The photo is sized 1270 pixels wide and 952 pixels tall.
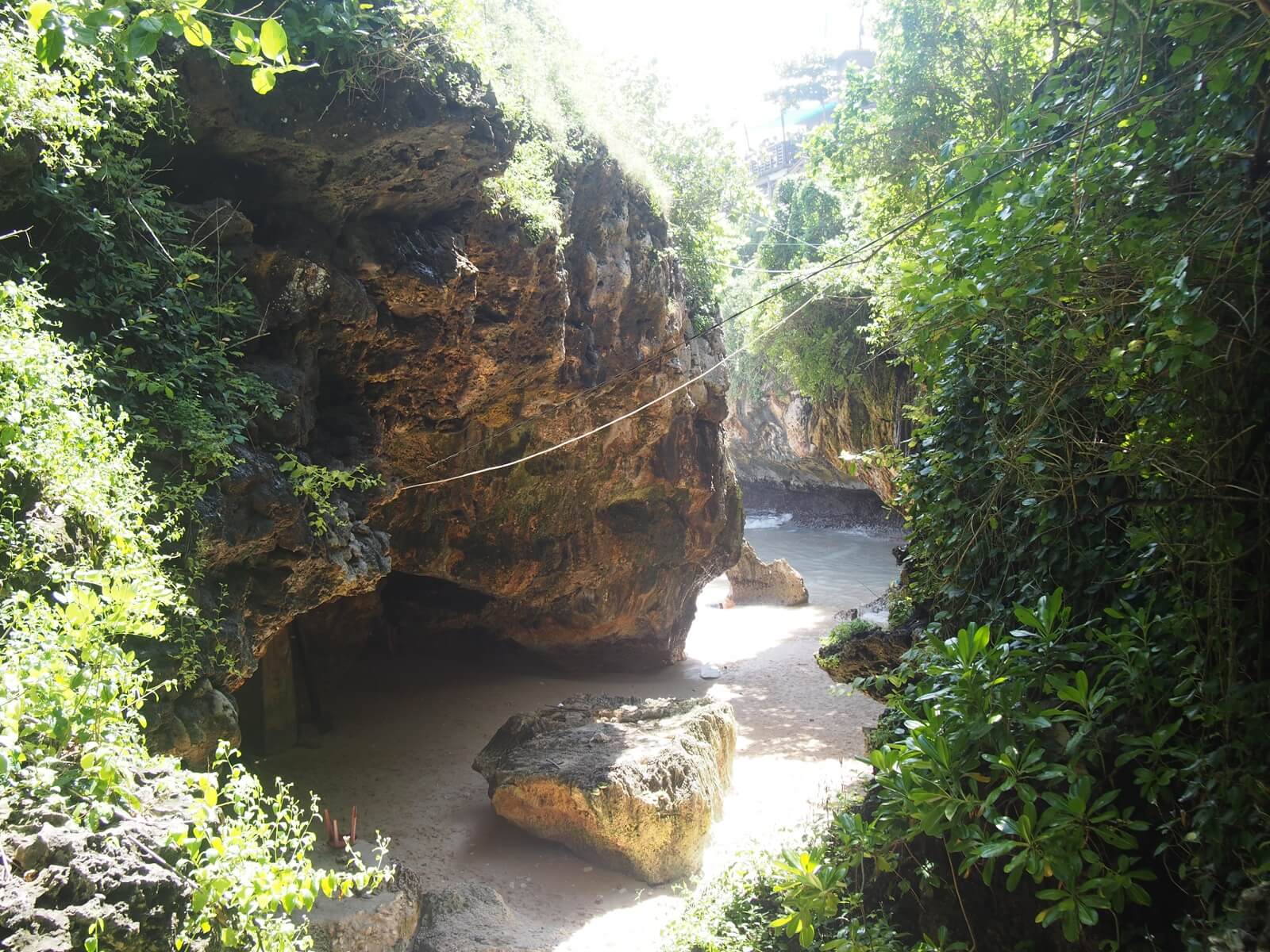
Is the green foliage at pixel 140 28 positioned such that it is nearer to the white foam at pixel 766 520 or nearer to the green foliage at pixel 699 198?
the green foliage at pixel 699 198

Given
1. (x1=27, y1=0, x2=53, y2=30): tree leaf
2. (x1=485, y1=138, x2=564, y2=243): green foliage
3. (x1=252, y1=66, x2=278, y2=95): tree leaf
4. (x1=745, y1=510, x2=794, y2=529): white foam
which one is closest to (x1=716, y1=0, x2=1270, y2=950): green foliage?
(x1=252, y1=66, x2=278, y2=95): tree leaf

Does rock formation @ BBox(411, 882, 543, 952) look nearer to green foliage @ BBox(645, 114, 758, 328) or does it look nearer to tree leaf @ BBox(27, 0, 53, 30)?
tree leaf @ BBox(27, 0, 53, 30)

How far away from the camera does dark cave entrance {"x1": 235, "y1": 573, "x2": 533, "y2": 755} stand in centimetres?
870

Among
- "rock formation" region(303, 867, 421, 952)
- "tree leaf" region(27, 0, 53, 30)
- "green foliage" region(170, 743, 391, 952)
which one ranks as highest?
"tree leaf" region(27, 0, 53, 30)

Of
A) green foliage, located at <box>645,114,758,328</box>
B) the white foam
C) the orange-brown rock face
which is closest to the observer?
green foliage, located at <box>645,114,758,328</box>

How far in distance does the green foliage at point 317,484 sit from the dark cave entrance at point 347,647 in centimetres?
339

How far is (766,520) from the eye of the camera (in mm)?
29766

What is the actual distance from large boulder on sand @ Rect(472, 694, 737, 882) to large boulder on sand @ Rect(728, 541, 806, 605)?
9913 millimetres

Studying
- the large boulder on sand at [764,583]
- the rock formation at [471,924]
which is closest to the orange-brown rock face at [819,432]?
the large boulder on sand at [764,583]

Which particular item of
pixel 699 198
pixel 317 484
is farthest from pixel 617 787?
pixel 699 198

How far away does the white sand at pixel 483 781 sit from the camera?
6438 millimetres

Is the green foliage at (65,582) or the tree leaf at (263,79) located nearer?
the tree leaf at (263,79)

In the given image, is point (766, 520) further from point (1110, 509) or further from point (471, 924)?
point (1110, 509)

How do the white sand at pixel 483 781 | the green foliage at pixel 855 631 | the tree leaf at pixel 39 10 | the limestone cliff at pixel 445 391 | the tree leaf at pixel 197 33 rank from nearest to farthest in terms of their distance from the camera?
1. the tree leaf at pixel 39 10
2. the tree leaf at pixel 197 33
3. the limestone cliff at pixel 445 391
4. the white sand at pixel 483 781
5. the green foliage at pixel 855 631
